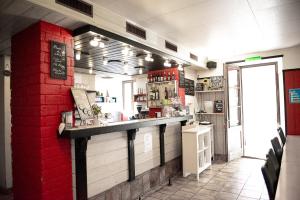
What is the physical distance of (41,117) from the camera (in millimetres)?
2295

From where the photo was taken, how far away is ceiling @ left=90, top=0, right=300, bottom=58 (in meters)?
2.64

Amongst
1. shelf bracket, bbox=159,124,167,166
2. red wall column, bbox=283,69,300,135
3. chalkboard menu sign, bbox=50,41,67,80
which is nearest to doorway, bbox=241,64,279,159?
red wall column, bbox=283,69,300,135

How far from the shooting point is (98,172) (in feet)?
8.93

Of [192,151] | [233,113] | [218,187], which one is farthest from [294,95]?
[218,187]

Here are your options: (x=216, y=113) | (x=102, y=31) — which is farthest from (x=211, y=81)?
(x=102, y=31)

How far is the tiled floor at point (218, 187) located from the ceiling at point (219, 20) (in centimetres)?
270

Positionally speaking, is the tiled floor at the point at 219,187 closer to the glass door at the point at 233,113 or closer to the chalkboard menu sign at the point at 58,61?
the glass door at the point at 233,113

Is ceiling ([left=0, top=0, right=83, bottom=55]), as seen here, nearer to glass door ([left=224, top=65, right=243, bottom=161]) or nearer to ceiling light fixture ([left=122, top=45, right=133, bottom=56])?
ceiling light fixture ([left=122, top=45, right=133, bottom=56])

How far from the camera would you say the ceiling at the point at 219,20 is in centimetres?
264

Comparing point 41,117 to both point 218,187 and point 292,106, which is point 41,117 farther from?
point 292,106

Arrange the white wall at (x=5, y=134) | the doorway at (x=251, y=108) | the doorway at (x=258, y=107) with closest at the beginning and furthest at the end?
the white wall at (x=5, y=134)
the doorway at (x=251, y=108)
the doorway at (x=258, y=107)

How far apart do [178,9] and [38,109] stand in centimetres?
213

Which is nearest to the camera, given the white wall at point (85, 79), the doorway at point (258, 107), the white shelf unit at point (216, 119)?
the white shelf unit at point (216, 119)

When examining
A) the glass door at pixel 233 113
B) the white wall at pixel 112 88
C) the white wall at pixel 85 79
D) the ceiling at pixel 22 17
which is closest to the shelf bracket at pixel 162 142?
the glass door at pixel 233 113
